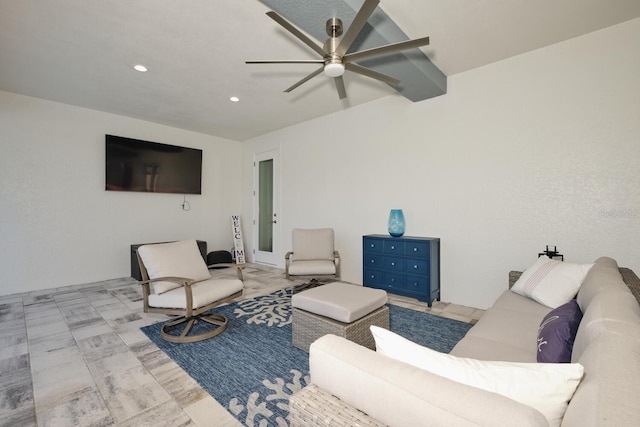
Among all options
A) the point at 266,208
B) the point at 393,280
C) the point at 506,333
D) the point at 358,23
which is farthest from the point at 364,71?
the point at 266,208

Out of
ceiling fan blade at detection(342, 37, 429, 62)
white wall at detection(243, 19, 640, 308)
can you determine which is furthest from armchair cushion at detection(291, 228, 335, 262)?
ceiling fan blade at detection(342, 37, 429, 62)

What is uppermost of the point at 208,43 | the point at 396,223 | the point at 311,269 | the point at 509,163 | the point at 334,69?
the point at 208,43

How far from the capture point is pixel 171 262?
9.33 feet

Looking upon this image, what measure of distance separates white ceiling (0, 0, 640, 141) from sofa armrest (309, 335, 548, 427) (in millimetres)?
2588

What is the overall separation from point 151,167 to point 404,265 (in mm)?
4790

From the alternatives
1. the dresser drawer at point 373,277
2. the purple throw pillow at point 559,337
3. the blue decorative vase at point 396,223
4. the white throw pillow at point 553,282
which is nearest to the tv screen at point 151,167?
the dresser drawer at point 373,277

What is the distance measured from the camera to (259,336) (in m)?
2.75

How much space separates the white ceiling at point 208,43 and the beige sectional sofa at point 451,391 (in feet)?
8.20

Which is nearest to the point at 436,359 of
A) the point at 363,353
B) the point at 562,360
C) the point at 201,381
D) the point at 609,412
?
the point at 363,353

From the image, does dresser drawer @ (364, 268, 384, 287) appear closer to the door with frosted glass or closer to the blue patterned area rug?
the blue patterned area rug

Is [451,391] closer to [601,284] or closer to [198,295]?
[601,284]

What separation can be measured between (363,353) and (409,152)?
11.7 ft

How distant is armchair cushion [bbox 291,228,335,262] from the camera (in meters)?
4.43

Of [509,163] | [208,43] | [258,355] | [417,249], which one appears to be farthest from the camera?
[417,249]
